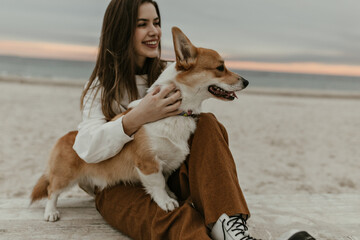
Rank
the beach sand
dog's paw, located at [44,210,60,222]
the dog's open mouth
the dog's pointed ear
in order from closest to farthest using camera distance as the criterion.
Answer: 1. the dog's pointed ear
2. the dog's open mouth
3. dog's paw, located at [44,210,60,222]
4. the beach sand

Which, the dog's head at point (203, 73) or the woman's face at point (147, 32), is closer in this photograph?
the dog's head at point (203, 73)

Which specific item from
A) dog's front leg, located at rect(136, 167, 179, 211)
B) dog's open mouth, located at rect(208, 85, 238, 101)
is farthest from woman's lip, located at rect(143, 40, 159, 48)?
dog's front leg, located at rect(136, 167, 179, 211)

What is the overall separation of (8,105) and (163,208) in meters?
7.47

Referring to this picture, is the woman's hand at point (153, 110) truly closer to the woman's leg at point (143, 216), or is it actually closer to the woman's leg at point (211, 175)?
the woman's leg at point (211, 175)

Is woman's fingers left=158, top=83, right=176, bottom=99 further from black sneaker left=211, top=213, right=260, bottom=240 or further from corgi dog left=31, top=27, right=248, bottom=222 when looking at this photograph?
black sneaker left=211, top=213, right=260, bottom=240

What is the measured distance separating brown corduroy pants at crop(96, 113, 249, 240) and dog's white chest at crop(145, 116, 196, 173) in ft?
0.17

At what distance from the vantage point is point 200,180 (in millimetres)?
1771

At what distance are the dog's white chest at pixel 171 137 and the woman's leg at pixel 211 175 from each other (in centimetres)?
5

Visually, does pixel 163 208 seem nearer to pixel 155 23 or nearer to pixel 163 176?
pixel 163 176

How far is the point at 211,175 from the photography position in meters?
1.74

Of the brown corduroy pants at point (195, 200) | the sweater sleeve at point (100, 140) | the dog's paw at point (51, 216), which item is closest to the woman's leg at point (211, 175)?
the brown corduroy pants at point (195, 200)

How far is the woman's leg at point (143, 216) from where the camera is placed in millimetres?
1698

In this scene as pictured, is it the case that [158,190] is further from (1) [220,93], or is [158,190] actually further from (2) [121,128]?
(1) [220,93]

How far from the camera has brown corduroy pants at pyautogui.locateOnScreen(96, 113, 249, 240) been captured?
5.55 ft
